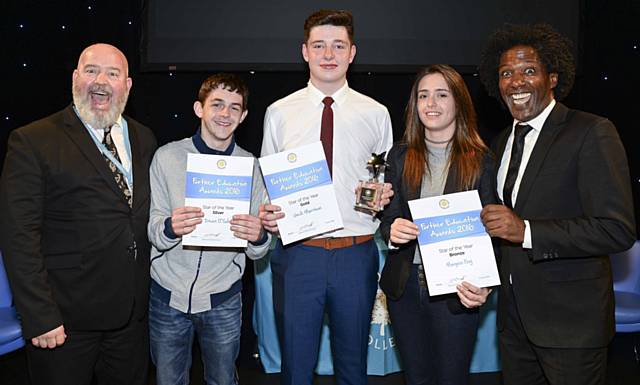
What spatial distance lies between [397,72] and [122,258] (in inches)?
119

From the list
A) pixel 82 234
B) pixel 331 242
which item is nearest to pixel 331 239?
pixel 331 242

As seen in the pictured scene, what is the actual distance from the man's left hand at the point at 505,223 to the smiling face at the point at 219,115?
1.35 meters

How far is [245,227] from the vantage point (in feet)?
9.62

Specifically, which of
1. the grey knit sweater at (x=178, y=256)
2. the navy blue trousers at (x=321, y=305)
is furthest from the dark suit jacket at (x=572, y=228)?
the grey knit sweater at (x=178, y=256)

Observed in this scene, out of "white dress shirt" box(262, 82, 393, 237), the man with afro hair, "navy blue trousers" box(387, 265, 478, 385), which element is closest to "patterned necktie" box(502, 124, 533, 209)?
the man with afro hair

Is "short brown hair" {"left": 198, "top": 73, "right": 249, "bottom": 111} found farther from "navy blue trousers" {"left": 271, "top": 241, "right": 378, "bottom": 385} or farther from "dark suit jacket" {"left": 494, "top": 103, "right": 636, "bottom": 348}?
"dark suit jacket" {"left": 494, "top": 103, "right": 636, "bottom": 348}

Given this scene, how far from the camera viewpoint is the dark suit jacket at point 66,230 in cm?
264

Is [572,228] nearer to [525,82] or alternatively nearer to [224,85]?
[525,82]

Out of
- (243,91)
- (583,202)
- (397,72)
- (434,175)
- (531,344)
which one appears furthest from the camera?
(397,72)

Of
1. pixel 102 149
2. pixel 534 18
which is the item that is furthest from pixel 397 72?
pixel 102 149

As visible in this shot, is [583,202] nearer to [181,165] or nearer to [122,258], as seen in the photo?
[181,165]

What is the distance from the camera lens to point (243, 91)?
3172mm

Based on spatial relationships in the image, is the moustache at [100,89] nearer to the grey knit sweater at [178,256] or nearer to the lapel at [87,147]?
the lapel at [87,147]

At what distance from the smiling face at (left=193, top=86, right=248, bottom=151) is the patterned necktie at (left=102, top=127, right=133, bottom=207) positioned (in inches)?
17.7
